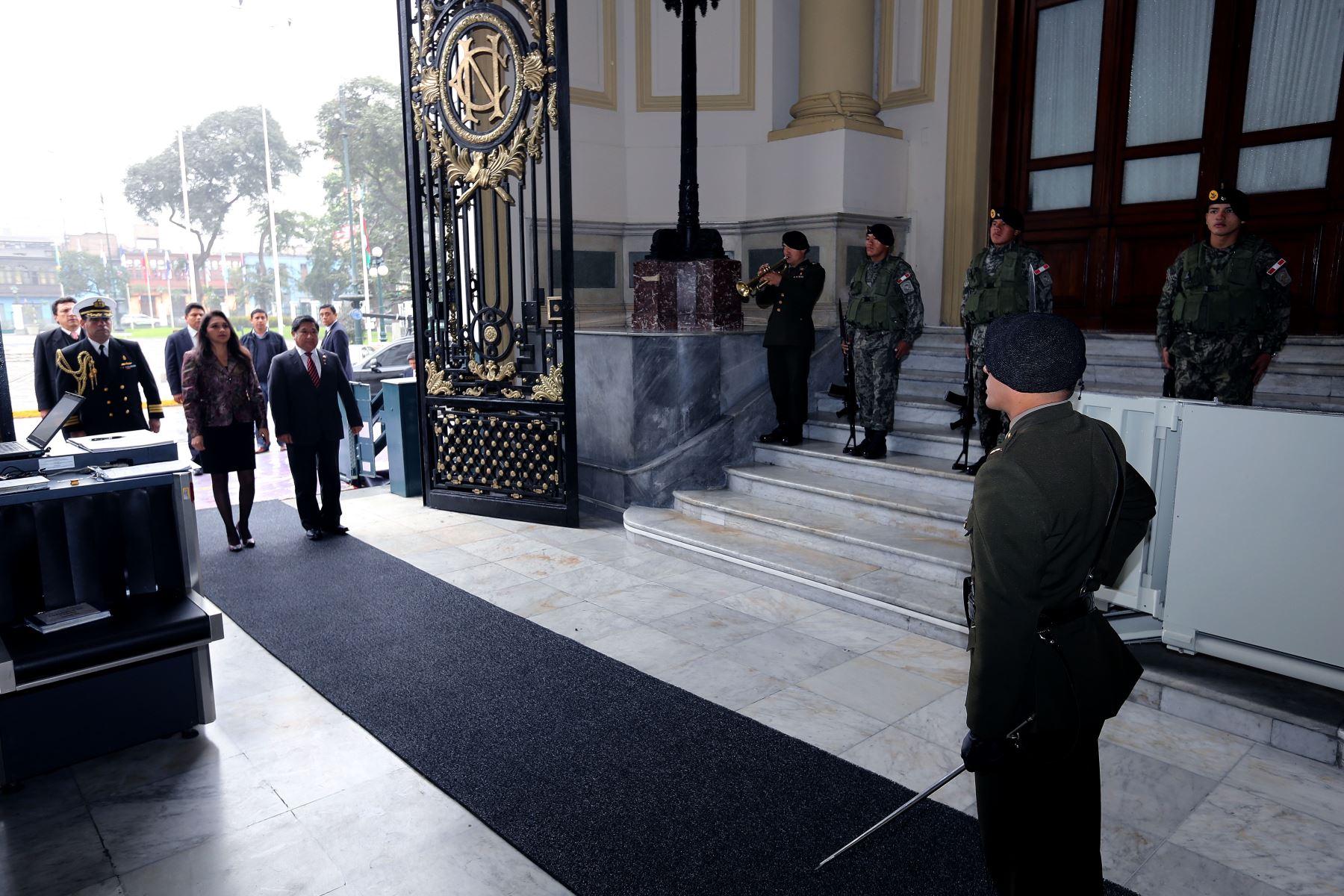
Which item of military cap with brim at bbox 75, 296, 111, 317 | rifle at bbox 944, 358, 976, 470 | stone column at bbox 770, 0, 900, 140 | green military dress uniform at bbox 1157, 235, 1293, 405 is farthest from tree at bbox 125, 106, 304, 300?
green military dress uniform at bbox 1157, 235, 1293, 405

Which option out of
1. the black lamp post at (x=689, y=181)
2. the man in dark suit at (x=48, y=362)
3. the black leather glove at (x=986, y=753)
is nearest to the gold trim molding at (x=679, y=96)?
the black lamp post at (x=689, y=181)

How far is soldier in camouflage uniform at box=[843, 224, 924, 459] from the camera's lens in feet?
21.1

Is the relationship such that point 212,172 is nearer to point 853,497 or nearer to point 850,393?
point 850,393

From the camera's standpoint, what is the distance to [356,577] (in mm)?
5863

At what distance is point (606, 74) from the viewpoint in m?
9.42

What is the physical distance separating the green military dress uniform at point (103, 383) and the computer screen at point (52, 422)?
298cm

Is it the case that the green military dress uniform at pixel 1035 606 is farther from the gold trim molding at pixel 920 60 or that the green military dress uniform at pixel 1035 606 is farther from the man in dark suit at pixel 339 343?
the man in dark suit at pixel 339 343

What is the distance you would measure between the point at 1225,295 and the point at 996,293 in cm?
A: 133

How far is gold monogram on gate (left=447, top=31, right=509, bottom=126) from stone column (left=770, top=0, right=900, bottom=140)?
3347 mm

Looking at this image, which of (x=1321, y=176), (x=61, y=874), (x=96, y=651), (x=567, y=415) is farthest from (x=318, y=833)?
(x=1321, y=176)

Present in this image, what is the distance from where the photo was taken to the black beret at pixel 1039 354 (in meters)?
1.97

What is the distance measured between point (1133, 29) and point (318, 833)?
342 inches

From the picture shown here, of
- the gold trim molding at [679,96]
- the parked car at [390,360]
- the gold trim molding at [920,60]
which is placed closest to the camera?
the gold trim molding at [920,60]

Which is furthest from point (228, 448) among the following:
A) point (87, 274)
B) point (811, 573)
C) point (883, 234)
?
point (87, 274)
